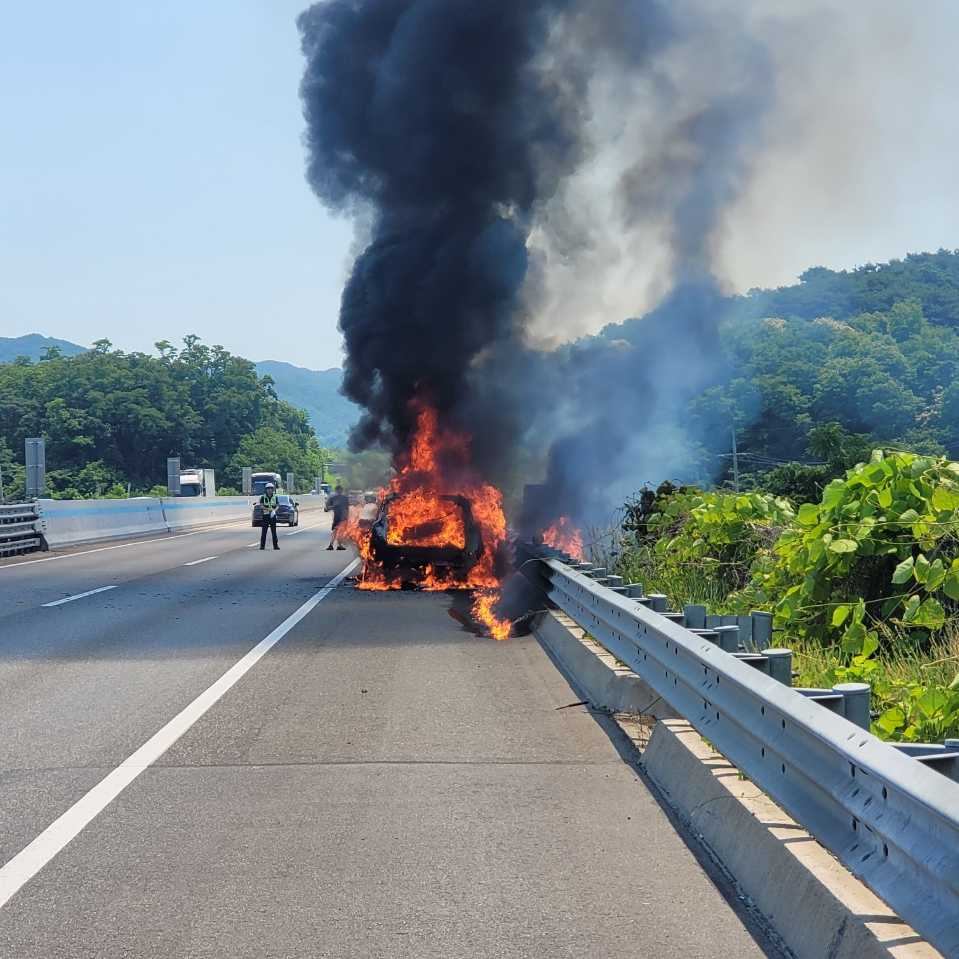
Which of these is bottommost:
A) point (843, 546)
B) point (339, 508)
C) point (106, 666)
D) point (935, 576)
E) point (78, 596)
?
point (78, 596)

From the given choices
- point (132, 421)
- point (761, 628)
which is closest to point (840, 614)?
point (761, 628)

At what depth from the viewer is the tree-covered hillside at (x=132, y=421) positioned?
Answer: 15825 centimetres

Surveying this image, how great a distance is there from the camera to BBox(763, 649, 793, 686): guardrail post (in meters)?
5.20

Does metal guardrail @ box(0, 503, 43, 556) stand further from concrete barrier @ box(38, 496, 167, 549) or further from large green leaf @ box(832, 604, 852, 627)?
large green leaf @ box(832, 604, 852, 627)

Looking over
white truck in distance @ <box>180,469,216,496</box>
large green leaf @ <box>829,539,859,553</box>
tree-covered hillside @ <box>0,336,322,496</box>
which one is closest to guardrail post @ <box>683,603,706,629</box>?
large green leaf @ <box>829,539,859,553</box>

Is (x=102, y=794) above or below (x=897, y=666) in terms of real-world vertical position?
below

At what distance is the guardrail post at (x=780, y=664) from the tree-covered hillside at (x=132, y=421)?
5568 inches

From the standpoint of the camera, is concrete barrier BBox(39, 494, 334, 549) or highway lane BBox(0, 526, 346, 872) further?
concrete barrier BBox(39, 494, 334, 549)

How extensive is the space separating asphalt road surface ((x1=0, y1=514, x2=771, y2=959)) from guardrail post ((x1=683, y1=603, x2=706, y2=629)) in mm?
864

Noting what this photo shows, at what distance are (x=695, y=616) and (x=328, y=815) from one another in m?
2.27

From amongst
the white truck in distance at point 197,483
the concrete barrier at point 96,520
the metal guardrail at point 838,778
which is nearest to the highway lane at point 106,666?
the metal guardrail at point 838,778

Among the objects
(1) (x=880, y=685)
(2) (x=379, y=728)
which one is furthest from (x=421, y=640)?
(1) (x=880, y=685)

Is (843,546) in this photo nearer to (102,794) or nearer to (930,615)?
(930,615)

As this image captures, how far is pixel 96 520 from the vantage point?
3788 centimetres
